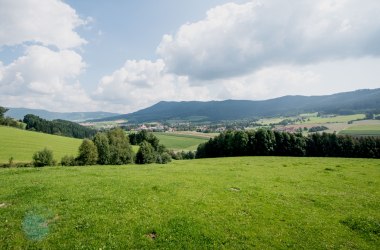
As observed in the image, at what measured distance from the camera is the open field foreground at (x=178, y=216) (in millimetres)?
14906

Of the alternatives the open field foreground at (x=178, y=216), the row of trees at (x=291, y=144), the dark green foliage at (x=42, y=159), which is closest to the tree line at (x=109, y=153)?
the dark green foliage at (x=42, y=159)

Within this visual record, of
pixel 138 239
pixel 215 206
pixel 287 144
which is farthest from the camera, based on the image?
pixel 287 144

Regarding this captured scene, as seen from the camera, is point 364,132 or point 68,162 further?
point 364,132

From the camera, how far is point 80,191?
22.4 meters

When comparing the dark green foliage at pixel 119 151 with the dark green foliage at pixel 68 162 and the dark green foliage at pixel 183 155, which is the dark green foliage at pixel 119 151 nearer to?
the dark green foliage at pixel 68 162

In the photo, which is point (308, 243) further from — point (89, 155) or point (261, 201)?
point (89, 155)

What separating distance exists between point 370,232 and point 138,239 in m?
15.0

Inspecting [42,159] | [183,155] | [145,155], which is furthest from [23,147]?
[183,155]

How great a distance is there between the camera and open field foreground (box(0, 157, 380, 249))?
14906 mm

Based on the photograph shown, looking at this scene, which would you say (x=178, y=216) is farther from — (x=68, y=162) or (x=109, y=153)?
(x=68, y=162)

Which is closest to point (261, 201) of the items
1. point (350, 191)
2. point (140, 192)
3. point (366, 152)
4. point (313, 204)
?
point (313, 204)

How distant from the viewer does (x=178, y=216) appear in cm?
1753

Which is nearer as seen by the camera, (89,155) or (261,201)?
(261,201)

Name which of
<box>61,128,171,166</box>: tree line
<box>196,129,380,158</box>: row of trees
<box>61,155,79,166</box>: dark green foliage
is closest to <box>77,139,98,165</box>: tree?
<box>61,128,171,166</box>: tree line
